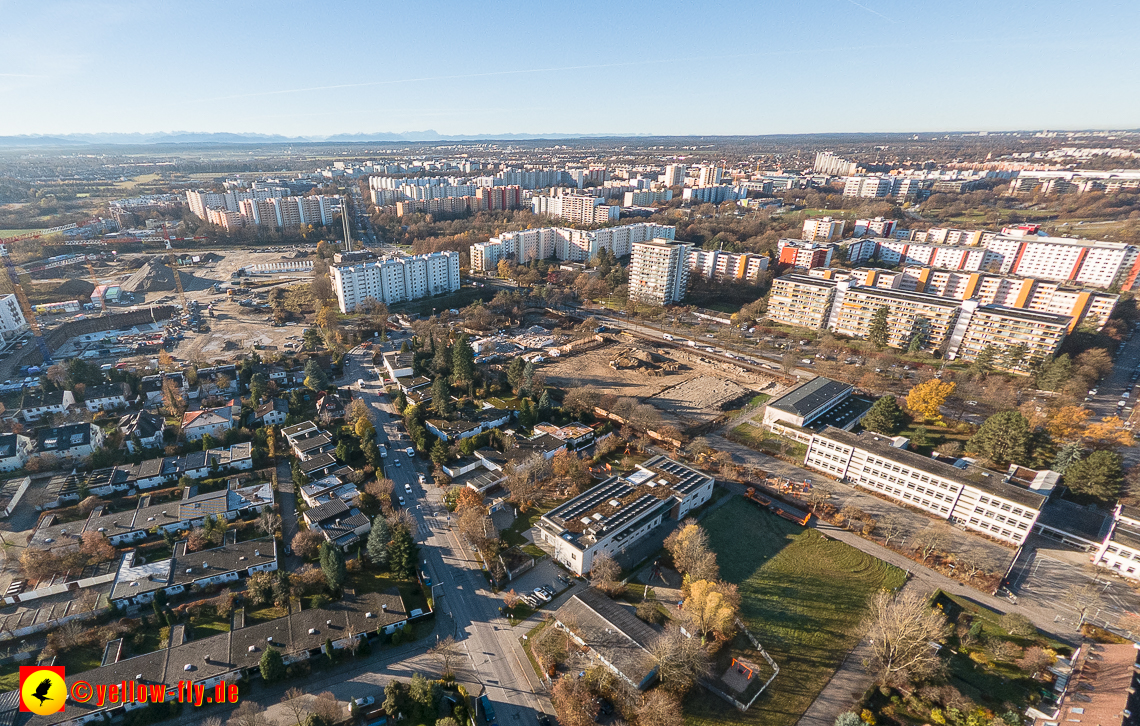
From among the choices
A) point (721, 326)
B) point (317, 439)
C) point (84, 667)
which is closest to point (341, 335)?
point (317, 439)

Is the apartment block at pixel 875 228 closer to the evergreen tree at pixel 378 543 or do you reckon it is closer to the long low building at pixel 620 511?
the long low building at pixel 620 511

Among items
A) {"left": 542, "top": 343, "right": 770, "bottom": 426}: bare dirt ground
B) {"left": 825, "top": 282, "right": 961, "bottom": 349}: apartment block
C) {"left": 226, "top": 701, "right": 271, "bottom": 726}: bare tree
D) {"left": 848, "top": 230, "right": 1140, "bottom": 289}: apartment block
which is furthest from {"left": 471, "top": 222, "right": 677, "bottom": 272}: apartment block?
{"left": 226, "top": 701, "right": 271, "bottom": 726}: bare tree

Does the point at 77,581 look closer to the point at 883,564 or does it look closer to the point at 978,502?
the point at 883,564

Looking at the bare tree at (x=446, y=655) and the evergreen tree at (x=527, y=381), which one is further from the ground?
the evergreen tree at (x=527, y=381)

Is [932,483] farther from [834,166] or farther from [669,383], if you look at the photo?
[834,166]

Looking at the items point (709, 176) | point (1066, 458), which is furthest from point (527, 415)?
point (709, 176)

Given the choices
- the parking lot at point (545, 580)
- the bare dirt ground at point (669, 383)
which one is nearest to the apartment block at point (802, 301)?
the bare dirt ground at point (669, 383)

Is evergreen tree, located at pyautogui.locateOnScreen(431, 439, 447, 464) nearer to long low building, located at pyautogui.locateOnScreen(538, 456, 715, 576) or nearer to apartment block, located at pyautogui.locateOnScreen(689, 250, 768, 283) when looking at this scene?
long low building, located at pyautogui.locateOnScreen(538, 456, 715, 576)
